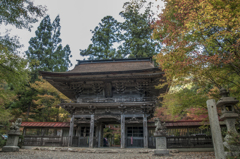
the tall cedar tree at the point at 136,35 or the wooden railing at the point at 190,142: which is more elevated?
the tall cedar tree at the point at 136,35

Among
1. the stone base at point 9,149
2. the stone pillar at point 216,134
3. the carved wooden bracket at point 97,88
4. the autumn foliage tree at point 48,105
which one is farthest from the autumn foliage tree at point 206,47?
the autumn foliage tree at point 48,105

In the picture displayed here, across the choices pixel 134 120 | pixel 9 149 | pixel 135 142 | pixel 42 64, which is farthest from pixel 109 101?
pixel 42 64

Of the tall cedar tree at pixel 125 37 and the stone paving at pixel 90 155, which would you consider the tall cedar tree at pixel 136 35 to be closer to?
the tall cedar tree at pixel 125 37

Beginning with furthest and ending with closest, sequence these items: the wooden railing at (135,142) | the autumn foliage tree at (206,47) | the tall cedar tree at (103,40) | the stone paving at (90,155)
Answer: the tall cedar tree at (103,40) → the wooden railing at (135,142) → the stone paving at (90,155) → the autumn foliage tree at (206,47)

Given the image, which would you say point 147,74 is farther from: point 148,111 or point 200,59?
point 200,59

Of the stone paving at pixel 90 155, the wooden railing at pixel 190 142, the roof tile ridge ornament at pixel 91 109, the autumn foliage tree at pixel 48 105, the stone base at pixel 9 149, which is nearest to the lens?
the stone paving at pixel 90 155

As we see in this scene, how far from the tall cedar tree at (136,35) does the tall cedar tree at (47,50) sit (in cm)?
1102


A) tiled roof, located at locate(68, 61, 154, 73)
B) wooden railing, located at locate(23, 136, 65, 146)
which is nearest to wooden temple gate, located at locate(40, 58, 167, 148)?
wooden railing, located at locate(23, 136, 65, 146)

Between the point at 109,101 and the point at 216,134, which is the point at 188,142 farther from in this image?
the point at 216,134

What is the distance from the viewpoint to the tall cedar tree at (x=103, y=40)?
1144 inches

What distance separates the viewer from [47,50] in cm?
2708

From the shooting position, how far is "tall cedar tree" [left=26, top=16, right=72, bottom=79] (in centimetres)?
2605

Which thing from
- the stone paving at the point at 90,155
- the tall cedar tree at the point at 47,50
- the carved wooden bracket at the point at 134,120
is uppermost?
the tall cedar tree at the point at 47,50

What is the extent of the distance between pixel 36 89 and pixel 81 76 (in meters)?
12.7
